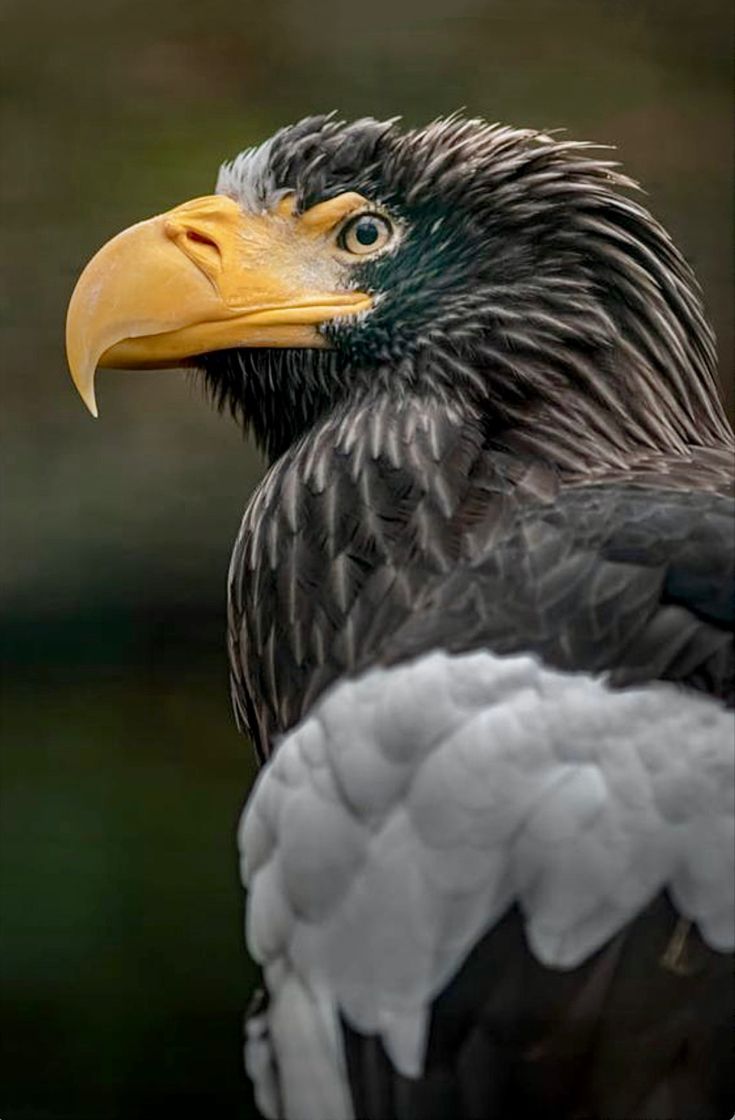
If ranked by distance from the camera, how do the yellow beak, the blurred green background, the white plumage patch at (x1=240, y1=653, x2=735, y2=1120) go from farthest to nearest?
the blurred green background → the yellow beak → the white plumage patch at (x1=240, y1=653, x2=735, y2=1120)

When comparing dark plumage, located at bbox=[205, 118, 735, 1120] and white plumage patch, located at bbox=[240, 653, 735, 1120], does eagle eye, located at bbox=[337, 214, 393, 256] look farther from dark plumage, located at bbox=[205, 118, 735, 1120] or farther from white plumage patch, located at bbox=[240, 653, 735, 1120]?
white plumage patch, located at bbox=[240, 653, 735, 1120]

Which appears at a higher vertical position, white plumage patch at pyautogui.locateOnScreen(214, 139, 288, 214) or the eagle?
white plumage patch at pyautogui.locateOnScreen(214, 139, 288, 214)

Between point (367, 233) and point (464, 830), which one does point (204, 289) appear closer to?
point (367, 233)

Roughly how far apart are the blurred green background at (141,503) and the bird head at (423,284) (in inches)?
6.0

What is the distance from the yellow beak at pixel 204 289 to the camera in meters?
1.15

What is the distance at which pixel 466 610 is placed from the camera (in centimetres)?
104

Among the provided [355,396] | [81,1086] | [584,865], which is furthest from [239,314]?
[81,1086]

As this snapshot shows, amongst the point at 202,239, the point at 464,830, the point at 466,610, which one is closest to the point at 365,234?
the point at 202,239

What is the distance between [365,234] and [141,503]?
0.48 metres

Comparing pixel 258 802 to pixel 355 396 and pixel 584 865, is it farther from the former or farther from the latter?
pixel 355 396

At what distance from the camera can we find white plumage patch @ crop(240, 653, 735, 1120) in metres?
0.94

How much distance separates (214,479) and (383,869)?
699 millimetres

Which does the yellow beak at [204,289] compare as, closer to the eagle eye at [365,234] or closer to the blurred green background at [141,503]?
the eagle eye at [365,234]

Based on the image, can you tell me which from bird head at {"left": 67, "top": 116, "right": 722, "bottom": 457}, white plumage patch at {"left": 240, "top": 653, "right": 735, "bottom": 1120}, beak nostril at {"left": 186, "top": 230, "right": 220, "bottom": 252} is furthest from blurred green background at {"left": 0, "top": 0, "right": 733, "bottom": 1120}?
white plumage patch at {"left": 240, "top": 653, "right": 735, "bottom": 1120}
